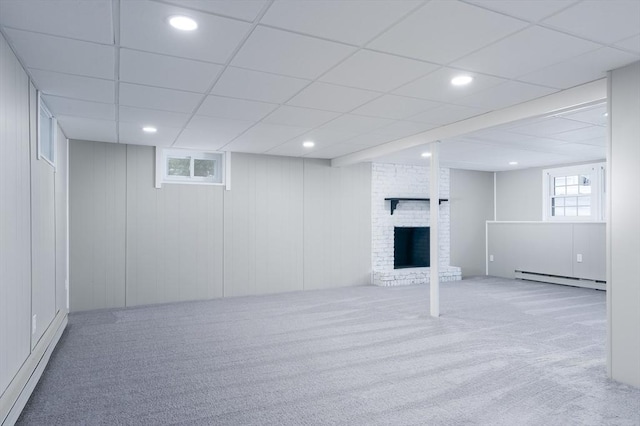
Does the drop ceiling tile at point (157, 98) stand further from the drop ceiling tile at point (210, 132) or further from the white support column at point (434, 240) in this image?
the white support column at point (434, 240)

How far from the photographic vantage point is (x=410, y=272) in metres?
7.91

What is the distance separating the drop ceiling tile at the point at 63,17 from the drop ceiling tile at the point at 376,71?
153 centimetres

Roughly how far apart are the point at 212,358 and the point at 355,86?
2.69 metres

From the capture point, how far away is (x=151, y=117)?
14.6 feet

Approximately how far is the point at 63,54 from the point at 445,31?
8.26ft

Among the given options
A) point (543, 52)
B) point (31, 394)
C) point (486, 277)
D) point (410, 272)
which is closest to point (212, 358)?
point (31, 394)

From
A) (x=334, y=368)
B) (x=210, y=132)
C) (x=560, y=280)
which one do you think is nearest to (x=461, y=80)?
(x=334, y=368)

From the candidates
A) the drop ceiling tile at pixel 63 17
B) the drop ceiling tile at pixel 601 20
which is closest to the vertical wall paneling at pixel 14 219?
the drop ceiling tile at pixel 63 17

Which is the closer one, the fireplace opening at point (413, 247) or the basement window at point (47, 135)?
the basement window at point (47, 135)

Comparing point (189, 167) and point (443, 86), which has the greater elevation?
point (443, 86)

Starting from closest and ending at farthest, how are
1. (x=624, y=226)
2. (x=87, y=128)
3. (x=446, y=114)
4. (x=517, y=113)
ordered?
(x=624, y=226)
(x=517, y=113)
(x=446, y=114)
(x=87, y=128)

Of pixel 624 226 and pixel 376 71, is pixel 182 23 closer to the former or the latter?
pixel 376 71

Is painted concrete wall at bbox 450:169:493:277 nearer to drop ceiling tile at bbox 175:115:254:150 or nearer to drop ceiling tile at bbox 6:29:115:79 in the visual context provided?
drop ceiling tile at bbox 175:115:254:150

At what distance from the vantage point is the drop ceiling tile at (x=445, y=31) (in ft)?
7.27
